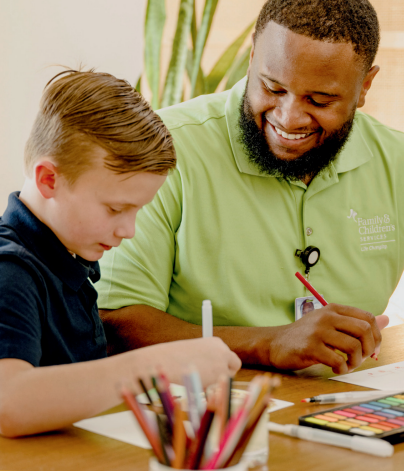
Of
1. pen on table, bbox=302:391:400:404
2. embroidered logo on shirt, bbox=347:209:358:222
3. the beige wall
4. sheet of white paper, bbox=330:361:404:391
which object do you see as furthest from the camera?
the beige wall

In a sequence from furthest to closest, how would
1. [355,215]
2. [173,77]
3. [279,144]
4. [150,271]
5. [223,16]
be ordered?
[223,16]
[173,77]
[355,215]
[279,144]
[150,271]

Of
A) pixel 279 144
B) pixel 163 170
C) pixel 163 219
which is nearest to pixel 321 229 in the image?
pixel 279 144

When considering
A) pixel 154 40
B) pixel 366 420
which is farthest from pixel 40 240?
pixel 154 40

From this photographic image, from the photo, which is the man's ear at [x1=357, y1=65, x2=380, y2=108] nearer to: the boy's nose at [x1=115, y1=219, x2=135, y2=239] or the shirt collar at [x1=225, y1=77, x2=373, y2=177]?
the shirt collar at [x1=225, y1=77, x2=373, y2=177]

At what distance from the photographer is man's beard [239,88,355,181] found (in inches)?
58.9

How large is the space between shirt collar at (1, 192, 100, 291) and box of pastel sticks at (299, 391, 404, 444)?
0.44m

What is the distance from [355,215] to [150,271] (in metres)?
0.57

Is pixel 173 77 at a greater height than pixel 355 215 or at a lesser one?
greater

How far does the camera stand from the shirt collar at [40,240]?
983 mm

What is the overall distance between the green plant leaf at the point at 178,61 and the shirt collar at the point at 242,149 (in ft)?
3.30

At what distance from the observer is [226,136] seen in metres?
1.56

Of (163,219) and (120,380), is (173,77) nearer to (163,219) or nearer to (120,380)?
(163,219)

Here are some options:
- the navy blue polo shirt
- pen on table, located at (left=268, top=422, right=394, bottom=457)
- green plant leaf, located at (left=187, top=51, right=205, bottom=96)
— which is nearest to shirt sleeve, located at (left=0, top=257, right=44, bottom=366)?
Result: the navy blue polo shirt

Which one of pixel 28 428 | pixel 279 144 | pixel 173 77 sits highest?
pixel 173 77
